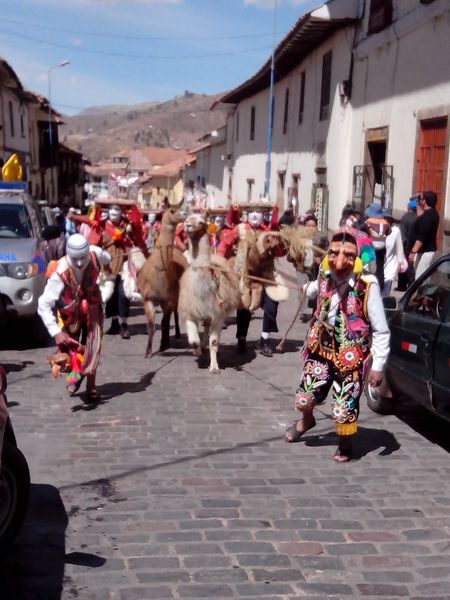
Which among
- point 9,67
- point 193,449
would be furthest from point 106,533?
point 9,67

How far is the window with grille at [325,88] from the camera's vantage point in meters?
21.9

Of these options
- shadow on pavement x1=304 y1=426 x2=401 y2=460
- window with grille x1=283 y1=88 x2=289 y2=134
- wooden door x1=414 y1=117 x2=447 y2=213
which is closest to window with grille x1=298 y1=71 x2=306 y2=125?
window with grille x1=283 y1=88 x2=289 y2=134

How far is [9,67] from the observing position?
3400 centimetres

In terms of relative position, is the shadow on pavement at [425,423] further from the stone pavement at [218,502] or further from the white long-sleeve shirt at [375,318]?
the white long-sleeve shirt at [375,318]

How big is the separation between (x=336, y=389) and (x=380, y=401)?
1.76 metres

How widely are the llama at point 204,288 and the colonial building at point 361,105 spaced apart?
569 centimetres

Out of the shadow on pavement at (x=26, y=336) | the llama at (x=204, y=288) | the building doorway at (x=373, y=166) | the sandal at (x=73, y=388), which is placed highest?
the building doorway at (x=373, y=166)

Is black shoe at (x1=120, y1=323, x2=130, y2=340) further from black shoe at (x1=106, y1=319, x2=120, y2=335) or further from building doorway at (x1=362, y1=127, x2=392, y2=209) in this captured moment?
building doorway at (x1=362, y1=127, x2=392, y2=209)

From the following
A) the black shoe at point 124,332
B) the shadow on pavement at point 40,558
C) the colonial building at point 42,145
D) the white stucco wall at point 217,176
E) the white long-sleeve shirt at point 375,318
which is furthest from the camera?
the colonial building at point 42,145

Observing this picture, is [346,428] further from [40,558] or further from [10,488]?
[10,488]

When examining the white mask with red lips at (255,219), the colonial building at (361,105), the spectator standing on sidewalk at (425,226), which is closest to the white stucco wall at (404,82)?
the colonial building at (361,105)

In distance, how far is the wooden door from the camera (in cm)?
1392

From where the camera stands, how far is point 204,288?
9.18m

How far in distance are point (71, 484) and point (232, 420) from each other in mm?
2084
